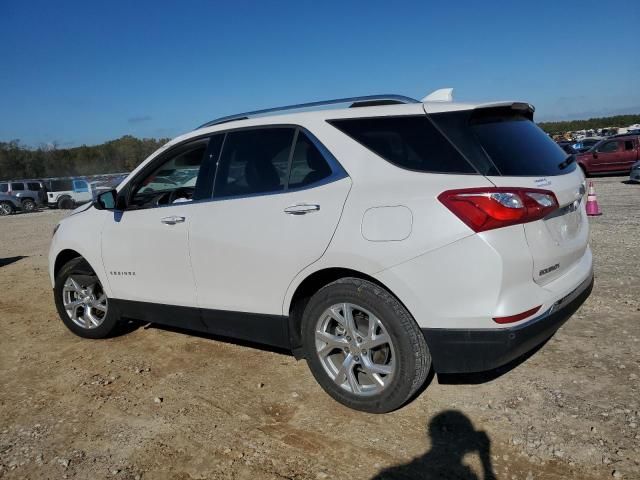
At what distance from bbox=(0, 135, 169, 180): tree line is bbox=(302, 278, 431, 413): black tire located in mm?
59798

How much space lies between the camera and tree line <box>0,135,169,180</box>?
61656mm

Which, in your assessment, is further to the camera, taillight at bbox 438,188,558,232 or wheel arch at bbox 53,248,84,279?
wheel arch at bbox 53,248,84,279

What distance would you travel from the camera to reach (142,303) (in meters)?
4.40

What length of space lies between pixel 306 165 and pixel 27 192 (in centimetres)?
3071

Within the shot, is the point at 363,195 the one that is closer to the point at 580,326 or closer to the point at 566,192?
the point at 566,192

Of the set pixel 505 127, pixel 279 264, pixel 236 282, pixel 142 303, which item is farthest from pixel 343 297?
pixel 142 303

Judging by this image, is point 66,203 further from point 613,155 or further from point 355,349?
point 355,349

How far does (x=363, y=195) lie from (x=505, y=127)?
3.16 ft

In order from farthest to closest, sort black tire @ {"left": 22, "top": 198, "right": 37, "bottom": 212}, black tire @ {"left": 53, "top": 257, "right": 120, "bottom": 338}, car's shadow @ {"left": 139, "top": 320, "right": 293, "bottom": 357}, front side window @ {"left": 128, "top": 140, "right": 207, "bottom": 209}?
black tire @ {"left": 22, "top": 198, "right": 37, "bottom": 212}, black tire @ {"left": 53, "top": 257, "right": 120, "bottom": 338}, car's shadow @ {"left": 139, "top": 320, "right": 293, "bottom": 357}, front side window @ {"left": 128, "top": 140, "right": 207, "bottom": 209}

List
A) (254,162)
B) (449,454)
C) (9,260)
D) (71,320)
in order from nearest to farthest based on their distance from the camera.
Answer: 1. (449,454)
2. (254,162)
3. (71,320)
4. (9,260)

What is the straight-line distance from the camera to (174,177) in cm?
543

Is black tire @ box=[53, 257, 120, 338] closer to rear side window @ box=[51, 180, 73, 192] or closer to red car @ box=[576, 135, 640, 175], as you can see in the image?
red car @ box=[576, 135, 640, 175]

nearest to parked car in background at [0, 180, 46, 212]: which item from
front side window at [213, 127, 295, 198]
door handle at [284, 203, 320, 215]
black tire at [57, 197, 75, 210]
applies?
black tire at [57, 197, 75, 210]

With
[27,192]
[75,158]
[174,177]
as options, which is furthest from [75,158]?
[174,177]
